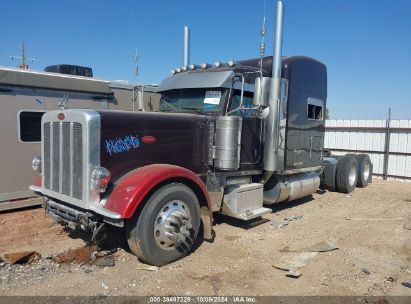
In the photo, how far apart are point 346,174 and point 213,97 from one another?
575 centimetres

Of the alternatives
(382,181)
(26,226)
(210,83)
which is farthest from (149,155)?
(382,181)

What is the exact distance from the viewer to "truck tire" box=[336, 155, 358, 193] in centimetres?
1009

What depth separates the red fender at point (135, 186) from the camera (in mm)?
4109

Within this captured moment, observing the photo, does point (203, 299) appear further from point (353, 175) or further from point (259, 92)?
point (353, 175)

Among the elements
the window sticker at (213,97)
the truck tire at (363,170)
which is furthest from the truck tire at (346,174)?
the window sticker at (213,97)

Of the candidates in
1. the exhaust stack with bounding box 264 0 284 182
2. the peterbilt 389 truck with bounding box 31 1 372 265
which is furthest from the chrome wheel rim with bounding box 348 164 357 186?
the exhaust stack with bounding box 264 0 284 182

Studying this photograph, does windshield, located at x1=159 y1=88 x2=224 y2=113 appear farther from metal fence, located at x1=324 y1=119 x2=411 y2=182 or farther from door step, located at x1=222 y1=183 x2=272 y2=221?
metal fence, located at x1=324 y1=119 x2=411 y2=182

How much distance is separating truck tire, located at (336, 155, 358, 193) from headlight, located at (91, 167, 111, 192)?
7.59m

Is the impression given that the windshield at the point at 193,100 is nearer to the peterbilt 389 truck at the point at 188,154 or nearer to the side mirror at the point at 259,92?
the peterbilt 389 truck at the point at 188,154

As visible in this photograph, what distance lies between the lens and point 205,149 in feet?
18.7

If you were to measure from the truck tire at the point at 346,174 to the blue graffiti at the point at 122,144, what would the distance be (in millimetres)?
7078

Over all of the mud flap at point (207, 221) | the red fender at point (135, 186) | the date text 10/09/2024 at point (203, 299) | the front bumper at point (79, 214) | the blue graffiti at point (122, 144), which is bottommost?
the date text 10/09/2024 at point (203, 299)

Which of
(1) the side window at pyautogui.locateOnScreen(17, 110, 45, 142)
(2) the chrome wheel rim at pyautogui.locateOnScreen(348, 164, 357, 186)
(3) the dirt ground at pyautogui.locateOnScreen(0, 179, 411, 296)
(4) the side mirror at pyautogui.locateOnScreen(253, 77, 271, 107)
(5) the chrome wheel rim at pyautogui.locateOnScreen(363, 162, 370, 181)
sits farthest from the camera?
(5) the chrome wheel rim at pyautogui.locateOnScreen(363, 162, 370, 181)

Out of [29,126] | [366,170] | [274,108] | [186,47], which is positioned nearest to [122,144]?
[274,108]
